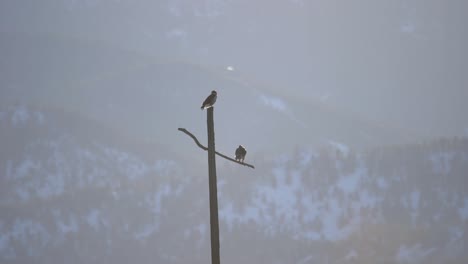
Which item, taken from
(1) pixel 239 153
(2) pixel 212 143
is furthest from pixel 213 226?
(1) pixel 239 153

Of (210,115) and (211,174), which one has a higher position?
(210,115)

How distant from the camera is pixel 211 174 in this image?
1425 centimetres

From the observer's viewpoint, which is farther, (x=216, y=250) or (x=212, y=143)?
(x=212, y=143)

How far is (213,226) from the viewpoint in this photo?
46.4ft

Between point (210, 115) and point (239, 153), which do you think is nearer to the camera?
point (210, 115)

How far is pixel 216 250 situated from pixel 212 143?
166 cm

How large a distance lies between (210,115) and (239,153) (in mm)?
11119

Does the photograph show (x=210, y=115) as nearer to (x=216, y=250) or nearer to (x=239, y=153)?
(x=216, y=250)

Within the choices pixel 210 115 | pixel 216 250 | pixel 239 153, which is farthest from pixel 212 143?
pixel 239 153

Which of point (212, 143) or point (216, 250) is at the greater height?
point (212, 143)

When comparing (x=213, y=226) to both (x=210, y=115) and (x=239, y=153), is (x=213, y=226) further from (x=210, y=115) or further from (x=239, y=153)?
(x=239, y=153)

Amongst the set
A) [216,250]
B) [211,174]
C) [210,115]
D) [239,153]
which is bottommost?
[216,250]

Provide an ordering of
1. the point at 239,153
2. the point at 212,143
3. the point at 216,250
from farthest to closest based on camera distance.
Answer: the point at 239,153
the point at 212,143
the point at 216,250

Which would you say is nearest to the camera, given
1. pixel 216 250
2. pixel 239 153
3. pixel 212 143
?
pixel 216 250
